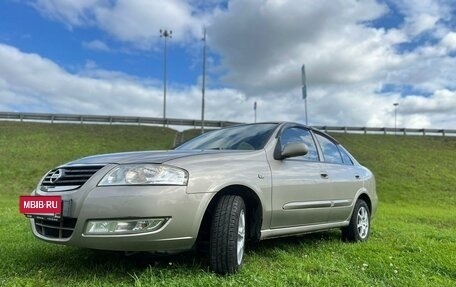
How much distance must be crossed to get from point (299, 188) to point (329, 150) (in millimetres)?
1436

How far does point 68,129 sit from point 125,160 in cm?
3252

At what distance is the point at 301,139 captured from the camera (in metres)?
5.82

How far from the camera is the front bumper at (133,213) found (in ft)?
12.2

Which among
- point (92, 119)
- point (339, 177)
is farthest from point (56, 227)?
point (92, 119)

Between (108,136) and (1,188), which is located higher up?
(108,136)

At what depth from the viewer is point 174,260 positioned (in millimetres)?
4688

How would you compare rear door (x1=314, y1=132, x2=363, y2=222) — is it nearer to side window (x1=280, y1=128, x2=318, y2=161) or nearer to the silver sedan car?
side window (x1=280, y1=128, x2=318, y2=161)

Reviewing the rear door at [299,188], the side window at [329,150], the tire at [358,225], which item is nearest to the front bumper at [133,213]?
the rear door at [299,188]

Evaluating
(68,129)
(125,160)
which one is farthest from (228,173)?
(68,129)

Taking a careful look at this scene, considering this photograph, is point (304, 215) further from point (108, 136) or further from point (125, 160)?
point (108, 136)

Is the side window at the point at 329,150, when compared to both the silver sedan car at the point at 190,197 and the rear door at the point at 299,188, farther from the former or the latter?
the silver sedan car at the point at 190,197

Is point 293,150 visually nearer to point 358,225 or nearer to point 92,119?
point 358,225

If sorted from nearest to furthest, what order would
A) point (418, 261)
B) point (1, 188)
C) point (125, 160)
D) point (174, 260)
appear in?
point (125, 160) → point (174, 260) → point (418, 261) → point (1, 188)

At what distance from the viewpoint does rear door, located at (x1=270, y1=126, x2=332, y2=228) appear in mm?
4839
